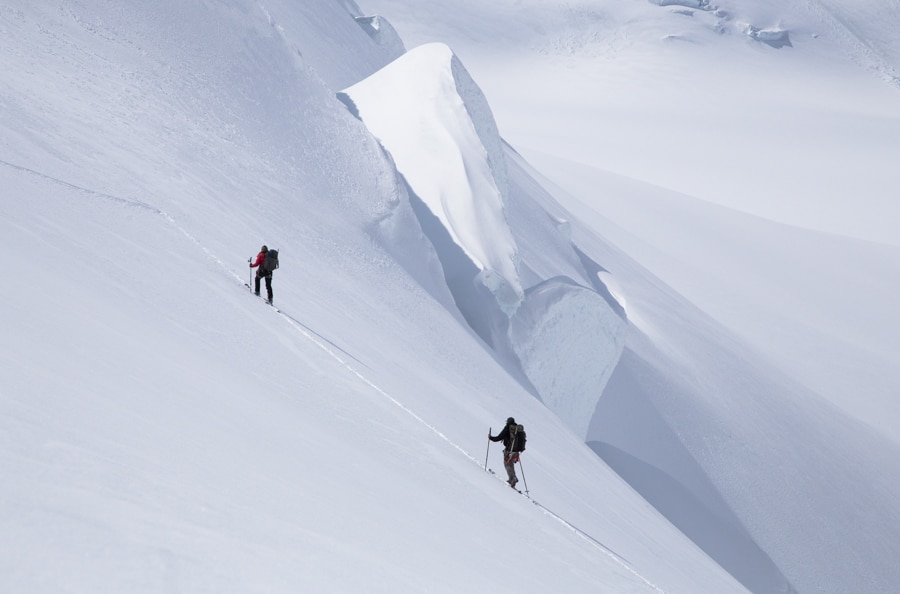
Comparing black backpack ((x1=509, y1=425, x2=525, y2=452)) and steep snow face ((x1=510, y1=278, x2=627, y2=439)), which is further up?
steep snow face ((x1=510, y1=278, x2=627, y2=439))

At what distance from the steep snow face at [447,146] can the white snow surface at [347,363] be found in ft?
0.27

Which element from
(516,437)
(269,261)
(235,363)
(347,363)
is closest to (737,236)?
(516,437)

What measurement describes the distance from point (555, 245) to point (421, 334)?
16248 millimetres

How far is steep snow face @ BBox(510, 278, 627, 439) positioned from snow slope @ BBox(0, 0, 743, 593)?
280 centimetres

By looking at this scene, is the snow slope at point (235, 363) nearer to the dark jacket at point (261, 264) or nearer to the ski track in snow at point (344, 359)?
the ski track in snow at point (344, 359)

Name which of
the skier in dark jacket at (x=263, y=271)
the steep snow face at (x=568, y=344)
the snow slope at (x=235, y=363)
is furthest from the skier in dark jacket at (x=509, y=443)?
the steep snow face at (x=568, y=344)

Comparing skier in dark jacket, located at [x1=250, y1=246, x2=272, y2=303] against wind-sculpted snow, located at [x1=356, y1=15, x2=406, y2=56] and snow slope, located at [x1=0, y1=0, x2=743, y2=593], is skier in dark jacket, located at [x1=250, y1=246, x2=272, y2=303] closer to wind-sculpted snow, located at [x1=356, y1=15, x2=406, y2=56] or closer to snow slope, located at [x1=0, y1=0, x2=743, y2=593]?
snow slope, located at [x1=0, y1=0, x2=743, y2=593]

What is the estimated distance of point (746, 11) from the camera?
4870 inches

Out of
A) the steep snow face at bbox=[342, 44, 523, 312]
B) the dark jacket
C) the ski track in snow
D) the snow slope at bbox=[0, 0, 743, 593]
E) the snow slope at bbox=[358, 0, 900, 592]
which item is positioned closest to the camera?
the snow slope at bbox=[0, 0, 743, 593]

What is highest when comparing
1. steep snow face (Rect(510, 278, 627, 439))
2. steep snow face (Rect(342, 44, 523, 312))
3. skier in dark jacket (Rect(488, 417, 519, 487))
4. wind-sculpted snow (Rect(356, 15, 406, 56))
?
wind-sculpted snow (Rect(356, 15, 406, 56))

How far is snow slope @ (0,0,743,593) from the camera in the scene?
396 cm

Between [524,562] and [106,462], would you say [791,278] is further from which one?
[106,462]

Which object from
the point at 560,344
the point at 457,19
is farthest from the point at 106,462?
the point at 457,19

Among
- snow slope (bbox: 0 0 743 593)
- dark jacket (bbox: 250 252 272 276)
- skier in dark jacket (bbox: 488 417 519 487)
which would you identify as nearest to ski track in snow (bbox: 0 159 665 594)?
snow slope (bbox: 0 0 743 593)
